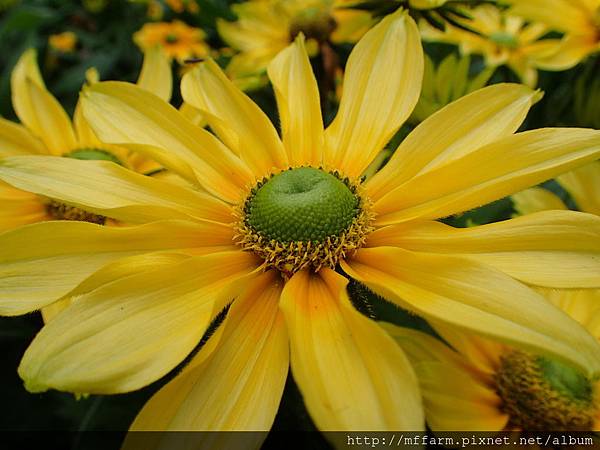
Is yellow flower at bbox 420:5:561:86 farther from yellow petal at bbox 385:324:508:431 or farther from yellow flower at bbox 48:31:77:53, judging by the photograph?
yellow flower at bbox 48:31:77:53

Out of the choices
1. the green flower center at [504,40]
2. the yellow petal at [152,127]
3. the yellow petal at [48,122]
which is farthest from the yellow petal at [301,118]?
the green flower center at [504,40]

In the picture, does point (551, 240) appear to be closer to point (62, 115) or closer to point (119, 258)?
point (119, 258)

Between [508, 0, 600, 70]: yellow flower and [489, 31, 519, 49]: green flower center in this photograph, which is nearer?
[508, 0, 600, 70]: yellow flower

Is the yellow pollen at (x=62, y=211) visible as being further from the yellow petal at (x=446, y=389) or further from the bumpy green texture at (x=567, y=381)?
the bumpy green texture at (x=567, y=381)

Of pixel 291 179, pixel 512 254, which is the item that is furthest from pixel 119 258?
pixel 512 254

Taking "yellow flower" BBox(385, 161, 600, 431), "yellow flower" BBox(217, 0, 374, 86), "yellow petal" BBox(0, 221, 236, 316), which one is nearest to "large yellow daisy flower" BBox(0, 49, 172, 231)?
"yellow flower" BBox(217, 0, 374, 86)

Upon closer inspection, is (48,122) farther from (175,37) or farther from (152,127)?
(175,37)

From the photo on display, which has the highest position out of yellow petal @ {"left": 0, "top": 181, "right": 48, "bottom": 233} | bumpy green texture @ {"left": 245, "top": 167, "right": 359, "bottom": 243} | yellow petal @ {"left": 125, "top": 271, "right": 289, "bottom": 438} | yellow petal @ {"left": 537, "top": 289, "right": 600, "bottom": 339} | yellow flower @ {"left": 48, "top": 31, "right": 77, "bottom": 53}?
yellow flower @ {"left": 48, "top": 31, "right": 77, "bottom": 53}

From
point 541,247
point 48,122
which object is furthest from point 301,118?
point 48,122
